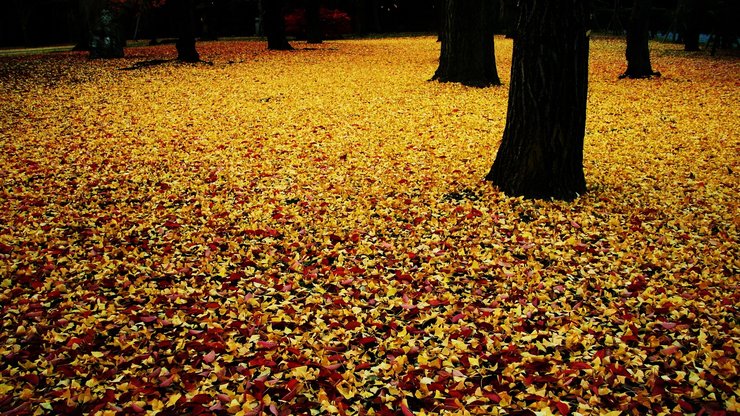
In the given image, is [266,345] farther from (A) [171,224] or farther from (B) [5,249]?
(B) [5,249]

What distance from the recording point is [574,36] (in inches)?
191

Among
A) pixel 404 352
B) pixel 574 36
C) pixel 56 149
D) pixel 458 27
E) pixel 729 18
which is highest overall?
pixel 729 18

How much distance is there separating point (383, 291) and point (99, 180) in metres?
4.24

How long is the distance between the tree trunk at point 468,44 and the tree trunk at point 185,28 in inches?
312

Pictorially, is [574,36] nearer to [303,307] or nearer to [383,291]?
[383,291]

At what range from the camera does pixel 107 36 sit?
53.9 feet

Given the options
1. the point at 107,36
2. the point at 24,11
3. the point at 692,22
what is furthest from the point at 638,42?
the point at 24,11

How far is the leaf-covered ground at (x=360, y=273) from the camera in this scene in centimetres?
275

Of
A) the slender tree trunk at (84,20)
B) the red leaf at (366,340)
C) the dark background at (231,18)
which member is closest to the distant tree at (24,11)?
the dark background at (231,18)

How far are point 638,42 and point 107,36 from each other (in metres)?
15.8

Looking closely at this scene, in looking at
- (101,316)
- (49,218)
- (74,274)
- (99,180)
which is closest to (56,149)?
(99,180)

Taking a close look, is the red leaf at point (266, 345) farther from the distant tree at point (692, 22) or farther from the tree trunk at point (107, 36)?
the distant tree at point (692, 22)

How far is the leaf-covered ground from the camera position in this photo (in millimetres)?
2752

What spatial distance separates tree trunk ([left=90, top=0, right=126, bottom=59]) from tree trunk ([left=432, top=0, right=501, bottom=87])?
10798 millimetres
